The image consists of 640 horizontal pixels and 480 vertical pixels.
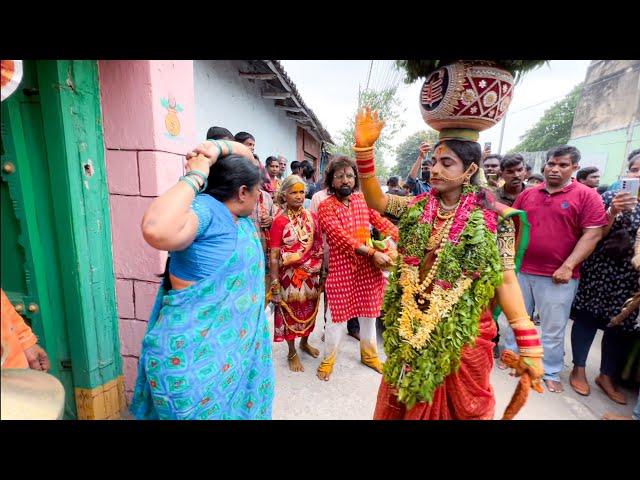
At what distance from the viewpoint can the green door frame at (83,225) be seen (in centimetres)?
178

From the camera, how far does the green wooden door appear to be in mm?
1686

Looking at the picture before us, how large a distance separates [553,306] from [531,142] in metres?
37.9

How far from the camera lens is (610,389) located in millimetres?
2920

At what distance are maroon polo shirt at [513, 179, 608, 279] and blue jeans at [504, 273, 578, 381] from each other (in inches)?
4.0

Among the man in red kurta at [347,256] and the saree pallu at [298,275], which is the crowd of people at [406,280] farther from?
the saree pallu at [298,275]

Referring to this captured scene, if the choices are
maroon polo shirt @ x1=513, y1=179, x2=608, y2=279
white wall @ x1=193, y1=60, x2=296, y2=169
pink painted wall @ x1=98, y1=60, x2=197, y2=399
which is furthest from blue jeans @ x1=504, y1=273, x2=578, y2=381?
white wall @ x1=193, y1=60, x2=296, y2=169

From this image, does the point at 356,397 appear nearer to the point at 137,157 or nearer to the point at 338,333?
the point at 338,333

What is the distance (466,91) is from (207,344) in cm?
164

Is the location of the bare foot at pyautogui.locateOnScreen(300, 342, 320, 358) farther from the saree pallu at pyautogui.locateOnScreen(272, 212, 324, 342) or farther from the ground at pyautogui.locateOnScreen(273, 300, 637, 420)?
the saree pallu at pyautogui.locateOnScreen(272, 212, 324, 342)

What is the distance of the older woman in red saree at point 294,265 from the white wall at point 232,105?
2.19 metres

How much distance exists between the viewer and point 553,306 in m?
2.90

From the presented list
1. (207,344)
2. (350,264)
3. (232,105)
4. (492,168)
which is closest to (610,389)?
(350,264)

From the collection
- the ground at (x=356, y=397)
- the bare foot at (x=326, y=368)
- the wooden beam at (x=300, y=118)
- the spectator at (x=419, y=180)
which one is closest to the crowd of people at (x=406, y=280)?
the ground at (x=356, y=397)
